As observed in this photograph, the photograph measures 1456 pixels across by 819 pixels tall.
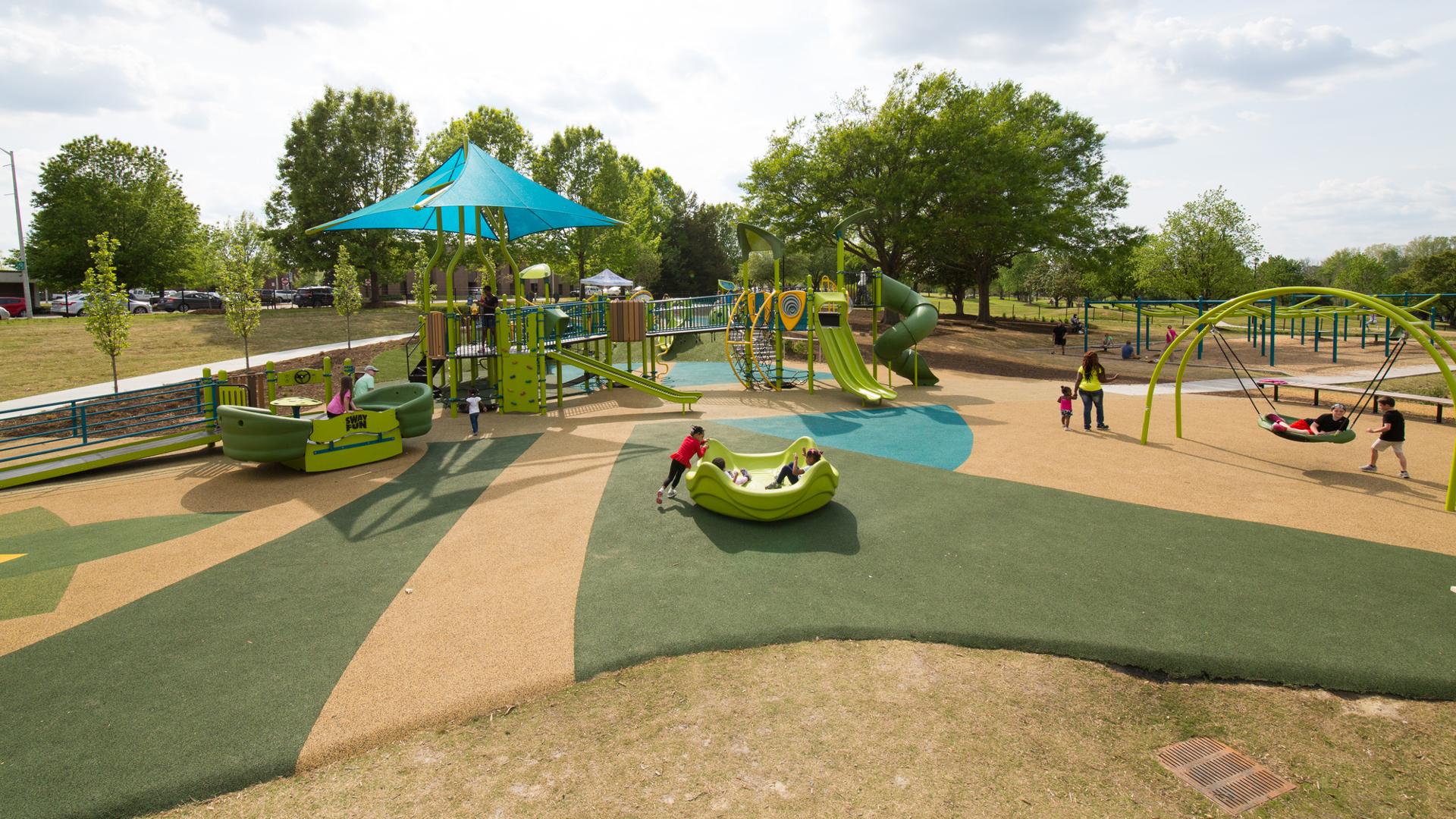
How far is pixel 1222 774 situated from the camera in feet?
16.8

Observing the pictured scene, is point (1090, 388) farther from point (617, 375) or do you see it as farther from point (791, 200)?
point (791, 200)

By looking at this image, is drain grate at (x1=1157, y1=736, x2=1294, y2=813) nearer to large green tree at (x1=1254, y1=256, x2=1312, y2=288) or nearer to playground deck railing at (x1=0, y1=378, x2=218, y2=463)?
playground deck railing at (x1=0, y1=378, x2=218, y2=463)

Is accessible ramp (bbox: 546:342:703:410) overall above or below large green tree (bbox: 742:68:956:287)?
below

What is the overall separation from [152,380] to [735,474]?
21918mm

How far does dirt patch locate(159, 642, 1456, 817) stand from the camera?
15.6ft

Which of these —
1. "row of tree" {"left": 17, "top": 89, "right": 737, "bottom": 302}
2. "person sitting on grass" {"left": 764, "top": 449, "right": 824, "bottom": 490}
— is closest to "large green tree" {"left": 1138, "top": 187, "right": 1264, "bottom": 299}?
"row of tree" {"left": 17, "top": 89, "right": 737, "bottom": 302}

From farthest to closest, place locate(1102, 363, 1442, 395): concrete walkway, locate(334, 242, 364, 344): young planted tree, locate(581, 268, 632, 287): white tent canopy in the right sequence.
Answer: locate(581, 268, 632, 287): white tent canopy → locate(334, 242, 364, 344): young planted tree → locate(1102, 363, 1442, 395): concrete walkway

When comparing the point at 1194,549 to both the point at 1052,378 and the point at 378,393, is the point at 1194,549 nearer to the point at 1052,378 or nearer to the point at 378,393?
the point at 378,393

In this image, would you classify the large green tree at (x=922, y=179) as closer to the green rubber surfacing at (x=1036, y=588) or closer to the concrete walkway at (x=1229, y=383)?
the concrete walkway at (x=1229, y=383)

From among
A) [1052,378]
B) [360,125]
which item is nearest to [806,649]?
[1052,378]

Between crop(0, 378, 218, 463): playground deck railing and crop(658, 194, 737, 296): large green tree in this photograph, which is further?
crop(658, 194, 737, 296): large green tree

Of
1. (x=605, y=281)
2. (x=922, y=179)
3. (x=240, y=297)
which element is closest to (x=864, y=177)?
(x=922, y=179)

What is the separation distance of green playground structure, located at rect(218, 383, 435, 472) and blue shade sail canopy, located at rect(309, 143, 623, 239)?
15.8 feet

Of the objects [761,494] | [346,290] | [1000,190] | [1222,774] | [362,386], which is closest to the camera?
[1222,774]
